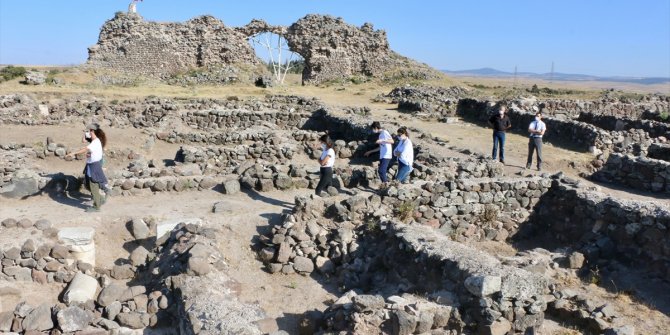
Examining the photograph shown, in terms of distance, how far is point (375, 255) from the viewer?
947 cm

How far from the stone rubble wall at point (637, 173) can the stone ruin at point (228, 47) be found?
3121 centimetres

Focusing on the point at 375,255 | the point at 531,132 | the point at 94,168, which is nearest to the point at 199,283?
the point at 375,255

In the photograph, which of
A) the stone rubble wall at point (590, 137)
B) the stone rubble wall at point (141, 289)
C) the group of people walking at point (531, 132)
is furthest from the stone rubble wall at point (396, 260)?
the stone rubble wall at point (590, 137)

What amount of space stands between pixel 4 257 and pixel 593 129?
735 inches

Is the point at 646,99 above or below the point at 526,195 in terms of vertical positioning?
above

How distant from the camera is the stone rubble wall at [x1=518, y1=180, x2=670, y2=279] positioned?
945 cm

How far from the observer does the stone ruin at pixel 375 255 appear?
6906mm

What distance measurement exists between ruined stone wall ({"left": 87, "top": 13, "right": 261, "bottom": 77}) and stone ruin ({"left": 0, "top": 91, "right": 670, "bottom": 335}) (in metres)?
29.6

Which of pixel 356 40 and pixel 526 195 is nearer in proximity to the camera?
pixel 526 195

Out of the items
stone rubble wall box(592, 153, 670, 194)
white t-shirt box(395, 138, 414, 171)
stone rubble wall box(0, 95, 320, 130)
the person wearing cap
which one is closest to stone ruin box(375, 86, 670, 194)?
stone rubble wall box(592, 153, 670, 194)

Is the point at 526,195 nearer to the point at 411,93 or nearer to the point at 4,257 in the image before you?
the point at 4,257

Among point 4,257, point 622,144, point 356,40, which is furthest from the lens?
point 356,40

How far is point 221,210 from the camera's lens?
11242 mm

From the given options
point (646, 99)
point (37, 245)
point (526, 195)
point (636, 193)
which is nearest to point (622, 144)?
point (636, 193)
